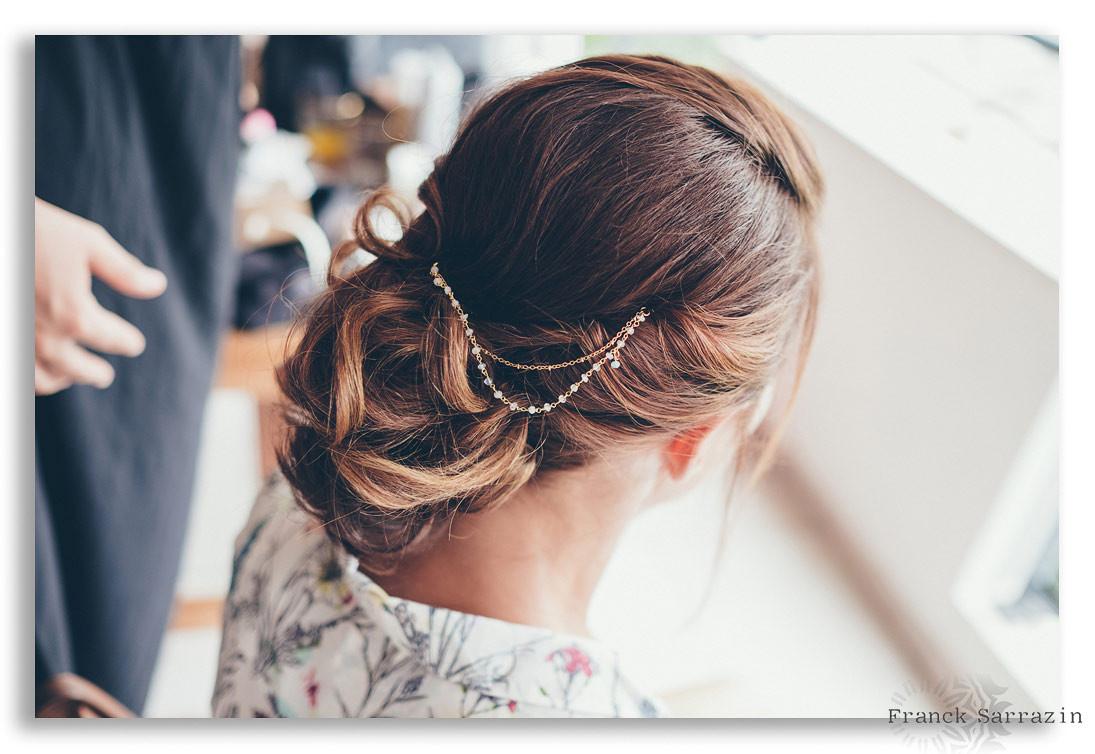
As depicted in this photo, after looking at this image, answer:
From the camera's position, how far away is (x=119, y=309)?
2.86 ft

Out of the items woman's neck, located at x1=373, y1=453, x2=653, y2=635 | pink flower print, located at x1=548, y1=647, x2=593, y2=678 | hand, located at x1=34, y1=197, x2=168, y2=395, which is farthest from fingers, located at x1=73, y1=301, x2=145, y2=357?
pink flower print, located at x1=548, y1=647, x2=593, y2=678

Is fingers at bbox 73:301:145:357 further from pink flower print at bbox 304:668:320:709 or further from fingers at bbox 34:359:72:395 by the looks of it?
pink flower print at bbox 304:668:320:709

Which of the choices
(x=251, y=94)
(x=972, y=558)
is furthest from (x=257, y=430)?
(x=972, y=558)

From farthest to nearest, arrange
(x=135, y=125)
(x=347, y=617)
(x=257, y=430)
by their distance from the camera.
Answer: (x=257, y=430)
(x=135, y=125)
(x=347, y=617)

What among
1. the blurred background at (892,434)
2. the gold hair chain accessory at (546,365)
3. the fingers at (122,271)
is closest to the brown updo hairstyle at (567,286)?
the gold hair chain accessory at (546,365)

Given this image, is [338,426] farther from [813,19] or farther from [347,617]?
[813,19]

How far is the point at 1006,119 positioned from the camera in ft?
2.50

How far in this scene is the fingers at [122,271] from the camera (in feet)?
2.70

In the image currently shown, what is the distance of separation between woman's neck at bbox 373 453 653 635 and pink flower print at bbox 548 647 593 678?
3 cm

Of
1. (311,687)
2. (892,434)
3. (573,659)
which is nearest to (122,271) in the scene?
(311,687)

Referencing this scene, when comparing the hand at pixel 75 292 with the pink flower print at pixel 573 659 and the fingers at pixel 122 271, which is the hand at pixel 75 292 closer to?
the fingers at pixel 122 271

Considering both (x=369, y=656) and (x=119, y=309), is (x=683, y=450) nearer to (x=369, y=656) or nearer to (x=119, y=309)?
(x=369, y=656)

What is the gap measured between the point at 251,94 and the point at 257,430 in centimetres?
54

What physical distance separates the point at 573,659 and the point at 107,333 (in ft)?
1.89
